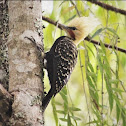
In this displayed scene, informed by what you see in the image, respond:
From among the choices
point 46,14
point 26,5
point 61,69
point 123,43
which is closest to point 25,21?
point 26,5

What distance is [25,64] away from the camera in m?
1.76

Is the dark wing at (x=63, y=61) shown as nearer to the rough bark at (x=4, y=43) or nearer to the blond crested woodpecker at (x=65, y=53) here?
the blond crested woodpecker at (x=65, y=53)

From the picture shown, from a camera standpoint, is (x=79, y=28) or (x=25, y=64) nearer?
(x=25, y=64)

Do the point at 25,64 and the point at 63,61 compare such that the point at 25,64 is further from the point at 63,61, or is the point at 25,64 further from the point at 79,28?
the point at 79,28

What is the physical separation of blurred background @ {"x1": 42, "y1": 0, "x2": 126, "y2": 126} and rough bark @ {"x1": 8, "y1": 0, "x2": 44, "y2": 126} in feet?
0.66

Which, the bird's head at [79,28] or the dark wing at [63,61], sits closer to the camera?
the dark wing at [63,61]

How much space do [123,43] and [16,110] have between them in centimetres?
167

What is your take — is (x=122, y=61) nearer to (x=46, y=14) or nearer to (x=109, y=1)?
(x=109, y=1)

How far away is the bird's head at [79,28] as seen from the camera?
2.48 m

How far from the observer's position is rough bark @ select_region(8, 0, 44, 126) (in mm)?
1604

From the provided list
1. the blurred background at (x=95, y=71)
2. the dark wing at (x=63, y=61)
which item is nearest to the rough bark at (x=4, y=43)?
the blurred background at (x=95, y=71)

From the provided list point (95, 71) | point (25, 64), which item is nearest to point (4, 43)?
point (25, 64)

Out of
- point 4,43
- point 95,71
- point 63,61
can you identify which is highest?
point 4,43

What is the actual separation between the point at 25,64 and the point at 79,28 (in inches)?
37.3
